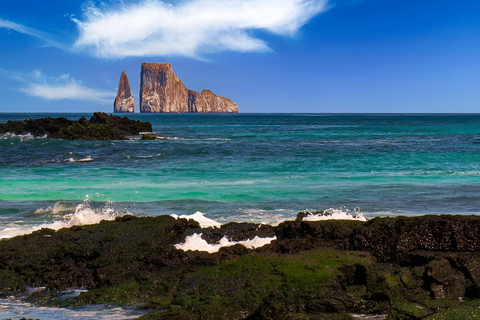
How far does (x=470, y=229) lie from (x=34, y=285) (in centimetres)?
499

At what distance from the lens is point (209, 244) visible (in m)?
6.18

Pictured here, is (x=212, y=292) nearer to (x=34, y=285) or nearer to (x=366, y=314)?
(x=366, y=314)

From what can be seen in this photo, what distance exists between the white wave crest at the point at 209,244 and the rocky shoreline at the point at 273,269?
12cm

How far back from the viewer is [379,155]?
25375mm

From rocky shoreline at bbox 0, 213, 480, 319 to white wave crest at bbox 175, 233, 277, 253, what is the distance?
12 centimetres

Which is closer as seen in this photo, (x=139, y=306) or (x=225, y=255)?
(x=139, y=306)

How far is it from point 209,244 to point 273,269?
129cm

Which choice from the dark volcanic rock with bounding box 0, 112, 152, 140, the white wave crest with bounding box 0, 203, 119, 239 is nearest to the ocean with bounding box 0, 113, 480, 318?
the white wave crest with bounding box 0, 203, 119, 239

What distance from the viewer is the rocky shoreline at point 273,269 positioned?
4.52m

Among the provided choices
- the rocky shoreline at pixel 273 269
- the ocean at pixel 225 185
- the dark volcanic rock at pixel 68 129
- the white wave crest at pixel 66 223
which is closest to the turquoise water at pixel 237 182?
the ocean at pixel 225 185

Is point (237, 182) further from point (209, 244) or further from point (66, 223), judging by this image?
point (209, 244)

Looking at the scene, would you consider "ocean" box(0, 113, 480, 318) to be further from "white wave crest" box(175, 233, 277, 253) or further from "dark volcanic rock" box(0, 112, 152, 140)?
"dark volcanic rock" box(0, 112, 152, 140)

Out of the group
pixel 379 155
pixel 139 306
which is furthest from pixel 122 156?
pixel 139 306

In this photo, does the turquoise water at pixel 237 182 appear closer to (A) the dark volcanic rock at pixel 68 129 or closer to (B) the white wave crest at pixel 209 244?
(B) the white wave crest at pixel 209 244
